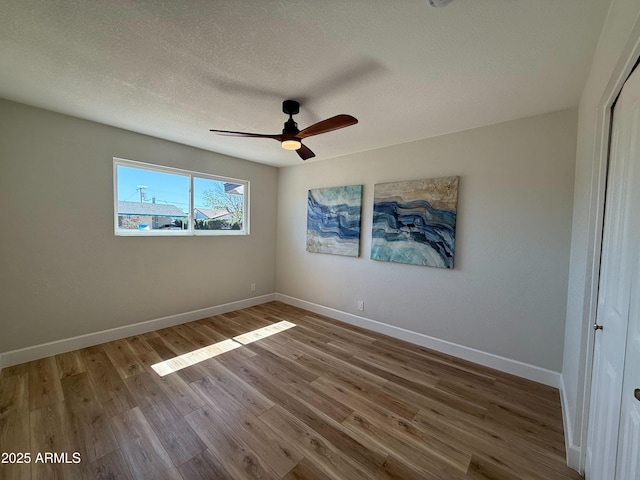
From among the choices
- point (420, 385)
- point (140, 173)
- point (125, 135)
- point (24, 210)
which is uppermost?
point (125, 135)

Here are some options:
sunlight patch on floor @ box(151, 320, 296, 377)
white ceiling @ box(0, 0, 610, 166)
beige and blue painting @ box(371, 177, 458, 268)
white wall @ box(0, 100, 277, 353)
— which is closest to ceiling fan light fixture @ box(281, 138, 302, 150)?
white ceiling @ box(0, 0, 610, 166)

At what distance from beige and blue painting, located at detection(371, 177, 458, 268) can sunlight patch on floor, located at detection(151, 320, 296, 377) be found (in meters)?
1.66

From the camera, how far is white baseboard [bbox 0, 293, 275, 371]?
2.42 metres

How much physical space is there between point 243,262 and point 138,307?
1.53 metres

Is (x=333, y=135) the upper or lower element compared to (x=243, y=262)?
upper

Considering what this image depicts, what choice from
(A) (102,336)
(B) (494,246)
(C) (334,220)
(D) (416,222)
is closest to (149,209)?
(A) (102,336)

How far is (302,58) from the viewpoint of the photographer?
1616 millimetres

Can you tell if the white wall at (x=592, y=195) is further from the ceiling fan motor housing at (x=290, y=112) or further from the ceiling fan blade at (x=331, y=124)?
the ceiling fan motor housing at (x=290, y=112)

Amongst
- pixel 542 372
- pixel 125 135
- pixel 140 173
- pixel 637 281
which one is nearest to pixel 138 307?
pixel 140 173

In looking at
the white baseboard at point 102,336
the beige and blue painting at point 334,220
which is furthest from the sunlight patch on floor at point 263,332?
the beige and blue painting at point 334,220

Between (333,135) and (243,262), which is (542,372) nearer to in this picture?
(333,135)

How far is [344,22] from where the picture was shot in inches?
52.2

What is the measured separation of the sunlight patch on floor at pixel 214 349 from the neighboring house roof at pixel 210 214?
181 cm

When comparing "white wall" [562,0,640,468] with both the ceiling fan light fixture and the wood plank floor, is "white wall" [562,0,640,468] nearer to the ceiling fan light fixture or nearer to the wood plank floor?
the wood plank floor
